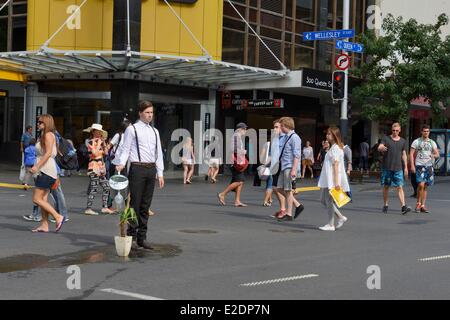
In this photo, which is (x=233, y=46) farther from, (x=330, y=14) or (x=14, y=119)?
(x=14, y=119)

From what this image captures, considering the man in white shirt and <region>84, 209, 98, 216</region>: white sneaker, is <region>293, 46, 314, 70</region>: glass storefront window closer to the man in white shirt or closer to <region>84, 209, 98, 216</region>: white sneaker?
<region>84, 209, 98, 216</region>: white sneaker

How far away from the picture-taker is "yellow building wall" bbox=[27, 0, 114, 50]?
79.5 feet

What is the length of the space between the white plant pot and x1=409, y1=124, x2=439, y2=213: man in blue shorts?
8.51m

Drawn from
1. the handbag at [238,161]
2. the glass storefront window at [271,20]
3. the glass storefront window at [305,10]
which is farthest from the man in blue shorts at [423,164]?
the glass storefront window at [305,10]

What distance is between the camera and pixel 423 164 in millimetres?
15133

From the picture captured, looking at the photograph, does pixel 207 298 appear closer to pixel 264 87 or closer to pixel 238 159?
pixel 238 159

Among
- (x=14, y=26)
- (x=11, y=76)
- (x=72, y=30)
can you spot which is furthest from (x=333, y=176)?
(x=14, y=26)

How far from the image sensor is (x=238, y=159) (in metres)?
15.0

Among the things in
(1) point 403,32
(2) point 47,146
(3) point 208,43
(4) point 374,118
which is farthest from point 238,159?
(1) point 403,32

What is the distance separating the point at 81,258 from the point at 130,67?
15.5m

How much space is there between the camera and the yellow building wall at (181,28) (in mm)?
24656

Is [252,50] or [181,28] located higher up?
[181,28]

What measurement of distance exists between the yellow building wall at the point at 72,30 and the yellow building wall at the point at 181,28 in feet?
4.36
